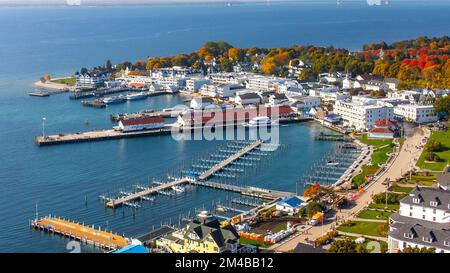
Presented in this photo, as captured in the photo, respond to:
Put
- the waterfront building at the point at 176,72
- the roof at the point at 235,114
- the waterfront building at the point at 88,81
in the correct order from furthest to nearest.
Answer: the waterfront building at the point at 176,72
the waterfront building at the point at 88,81
the roof at the point at 235,114

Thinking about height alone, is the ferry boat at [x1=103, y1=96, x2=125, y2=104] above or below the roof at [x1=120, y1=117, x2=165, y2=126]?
above

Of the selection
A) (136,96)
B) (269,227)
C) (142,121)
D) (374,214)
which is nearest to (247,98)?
(136,96)

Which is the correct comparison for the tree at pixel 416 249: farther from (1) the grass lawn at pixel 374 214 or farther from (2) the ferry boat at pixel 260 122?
(2) the ferry boat at pixel 260 122

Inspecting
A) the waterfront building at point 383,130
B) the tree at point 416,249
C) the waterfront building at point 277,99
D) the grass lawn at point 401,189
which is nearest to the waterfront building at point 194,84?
the waterfront building at point 277,99

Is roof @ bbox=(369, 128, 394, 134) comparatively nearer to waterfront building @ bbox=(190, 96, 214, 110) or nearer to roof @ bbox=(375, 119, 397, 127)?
roof @ bbox=(375, 119, 397, 127)

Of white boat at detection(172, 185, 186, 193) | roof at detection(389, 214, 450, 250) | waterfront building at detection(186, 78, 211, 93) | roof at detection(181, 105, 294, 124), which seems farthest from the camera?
waterfront building at detection(186, 78, 211, 93)

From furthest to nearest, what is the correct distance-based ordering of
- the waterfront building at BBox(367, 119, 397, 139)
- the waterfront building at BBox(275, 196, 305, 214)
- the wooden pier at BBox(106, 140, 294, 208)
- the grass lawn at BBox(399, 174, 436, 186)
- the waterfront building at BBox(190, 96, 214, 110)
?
the waterfront building at BBox(190, 96, 214, 110)
the waterfront building at BBox(367, 119, 397, 139)
the grass lawn at BBox(399, 174, 436, 186)
the wooden pier at BBox(106, 140, 294, 208)
the waterfront building at BBox(275, 196, 305, 214)

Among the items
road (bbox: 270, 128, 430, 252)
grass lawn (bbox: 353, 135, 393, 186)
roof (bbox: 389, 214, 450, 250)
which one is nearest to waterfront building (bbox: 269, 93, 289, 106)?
grass lawn (bbox: 353, 135, 393, 186)
